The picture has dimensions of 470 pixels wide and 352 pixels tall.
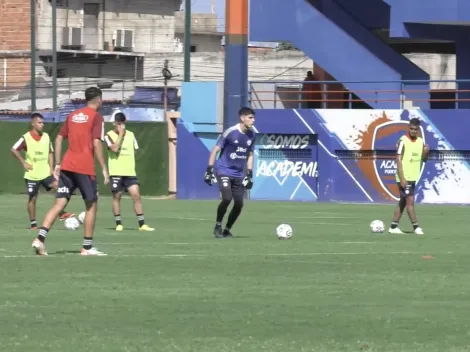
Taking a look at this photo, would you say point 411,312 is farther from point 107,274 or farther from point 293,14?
point 293,14

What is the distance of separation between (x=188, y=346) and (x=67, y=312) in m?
1.97

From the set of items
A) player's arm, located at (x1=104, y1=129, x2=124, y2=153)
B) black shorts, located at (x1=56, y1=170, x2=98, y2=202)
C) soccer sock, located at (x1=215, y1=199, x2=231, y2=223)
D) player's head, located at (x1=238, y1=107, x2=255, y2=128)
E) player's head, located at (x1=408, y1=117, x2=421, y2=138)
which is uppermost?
player's head, located at (x1=238, y1=107, x2=255, y2=128)

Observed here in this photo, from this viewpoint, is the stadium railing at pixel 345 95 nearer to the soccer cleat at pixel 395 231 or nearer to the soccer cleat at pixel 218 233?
the soccer cleat at pixel 395 231

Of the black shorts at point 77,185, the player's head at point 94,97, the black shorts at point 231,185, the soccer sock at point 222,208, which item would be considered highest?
the player's head at point 94,97

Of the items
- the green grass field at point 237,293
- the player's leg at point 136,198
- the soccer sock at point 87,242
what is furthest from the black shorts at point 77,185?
the player's leg at point 136,198

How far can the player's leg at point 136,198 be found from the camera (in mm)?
22359

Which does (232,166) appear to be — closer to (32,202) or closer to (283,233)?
(283,233)

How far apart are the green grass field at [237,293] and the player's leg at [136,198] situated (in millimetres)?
1080

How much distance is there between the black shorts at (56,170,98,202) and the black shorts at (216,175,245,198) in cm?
515

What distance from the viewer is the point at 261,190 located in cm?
3981

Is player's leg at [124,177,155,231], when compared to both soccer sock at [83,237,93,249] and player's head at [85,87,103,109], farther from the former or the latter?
player's head at [85,87,103,109]

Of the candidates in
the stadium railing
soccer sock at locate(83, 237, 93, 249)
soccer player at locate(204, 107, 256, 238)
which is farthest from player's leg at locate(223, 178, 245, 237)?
the stadium railing

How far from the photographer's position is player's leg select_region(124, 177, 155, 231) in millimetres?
22359

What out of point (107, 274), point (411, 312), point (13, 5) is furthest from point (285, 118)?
point (13, 5)
